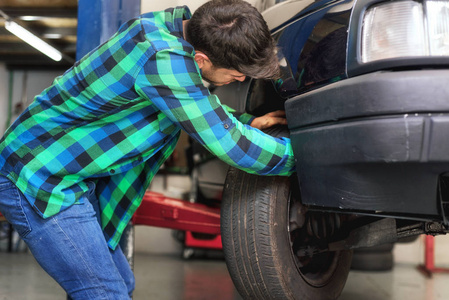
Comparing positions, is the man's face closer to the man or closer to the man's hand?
the man

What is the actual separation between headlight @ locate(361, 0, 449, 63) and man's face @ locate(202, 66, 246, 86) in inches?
14.3

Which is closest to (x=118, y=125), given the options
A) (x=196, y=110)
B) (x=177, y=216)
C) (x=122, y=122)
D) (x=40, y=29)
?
(x=122, y=122)

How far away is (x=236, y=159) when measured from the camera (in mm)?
1325

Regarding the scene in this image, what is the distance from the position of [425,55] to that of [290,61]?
44cm

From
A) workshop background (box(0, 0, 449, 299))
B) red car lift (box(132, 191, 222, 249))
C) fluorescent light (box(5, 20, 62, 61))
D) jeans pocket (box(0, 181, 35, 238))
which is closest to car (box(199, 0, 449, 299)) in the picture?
jeans pocket (box(0, 181, 35, 238))

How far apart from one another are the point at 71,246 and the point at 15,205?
229mm

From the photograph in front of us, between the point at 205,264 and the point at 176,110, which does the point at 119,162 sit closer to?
the point at 176,110

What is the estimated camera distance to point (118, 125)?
4.70ft

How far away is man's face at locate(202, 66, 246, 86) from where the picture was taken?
4.49ft

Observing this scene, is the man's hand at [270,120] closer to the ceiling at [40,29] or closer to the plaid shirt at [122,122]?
the plaid shirt at [122,122]

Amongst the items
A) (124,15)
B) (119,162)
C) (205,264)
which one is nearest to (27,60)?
(205,264)

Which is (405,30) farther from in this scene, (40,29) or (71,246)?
(40,29)

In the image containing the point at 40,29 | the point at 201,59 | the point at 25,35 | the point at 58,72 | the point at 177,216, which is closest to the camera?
the point at 201,59

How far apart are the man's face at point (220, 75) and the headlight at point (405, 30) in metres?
0.36
